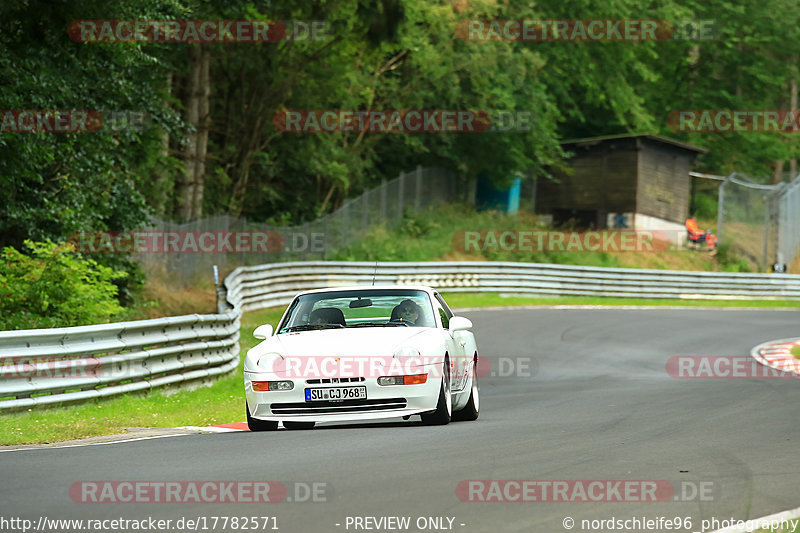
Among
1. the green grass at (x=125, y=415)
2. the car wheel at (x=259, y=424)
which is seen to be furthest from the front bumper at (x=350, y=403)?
the green grass at (x=125, y=415)

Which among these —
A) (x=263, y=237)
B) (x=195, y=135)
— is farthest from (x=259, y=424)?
(x=195, y=135)

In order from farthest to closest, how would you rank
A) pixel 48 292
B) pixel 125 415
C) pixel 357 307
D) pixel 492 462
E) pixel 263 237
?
pixel 263 237 → pixel 48 292 → pixel 125 415 → pixel 357 307 → pixel 492 462

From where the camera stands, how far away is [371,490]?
7219 millimetres

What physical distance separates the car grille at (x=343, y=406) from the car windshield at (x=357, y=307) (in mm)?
1078

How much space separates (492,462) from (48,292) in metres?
11.7

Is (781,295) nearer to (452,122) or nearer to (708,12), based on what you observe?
(452,122)

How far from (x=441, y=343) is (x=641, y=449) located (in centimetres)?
228

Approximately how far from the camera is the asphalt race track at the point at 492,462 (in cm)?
662

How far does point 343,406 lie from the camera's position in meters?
10.3

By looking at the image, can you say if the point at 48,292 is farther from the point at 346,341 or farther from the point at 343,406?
the point at 343,406

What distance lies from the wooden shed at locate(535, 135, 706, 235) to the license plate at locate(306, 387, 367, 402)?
4258 centimetres

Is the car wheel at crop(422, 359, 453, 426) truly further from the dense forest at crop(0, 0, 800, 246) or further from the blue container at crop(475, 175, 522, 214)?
the blue container at crop(475, 175, 522, 214)

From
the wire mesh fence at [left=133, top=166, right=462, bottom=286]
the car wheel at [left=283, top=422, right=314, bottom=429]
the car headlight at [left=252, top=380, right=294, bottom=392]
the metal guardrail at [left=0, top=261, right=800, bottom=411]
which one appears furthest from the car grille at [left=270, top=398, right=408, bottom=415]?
the wire mesh fence at [left=133, top=166, right=462, bottom=286]

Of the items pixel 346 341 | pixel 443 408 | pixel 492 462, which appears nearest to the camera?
pixel 492 462
